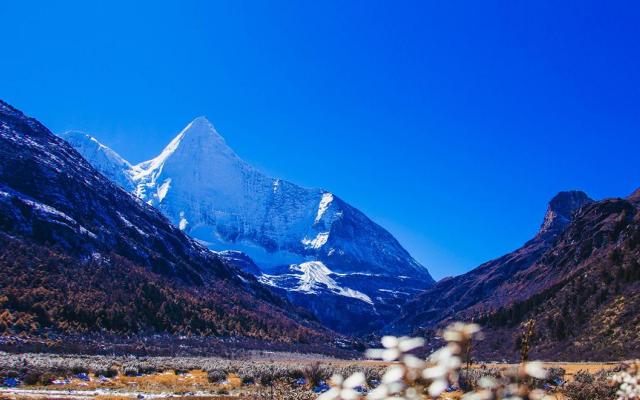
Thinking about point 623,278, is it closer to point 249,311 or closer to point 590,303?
point 590,303

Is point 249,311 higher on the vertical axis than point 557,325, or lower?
higher

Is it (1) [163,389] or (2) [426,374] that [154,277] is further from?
(2) [426,374]

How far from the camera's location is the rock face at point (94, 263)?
88188 millimetres

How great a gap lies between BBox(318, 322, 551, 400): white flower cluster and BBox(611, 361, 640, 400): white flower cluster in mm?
694

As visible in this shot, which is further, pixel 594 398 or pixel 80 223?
pixel 80 223

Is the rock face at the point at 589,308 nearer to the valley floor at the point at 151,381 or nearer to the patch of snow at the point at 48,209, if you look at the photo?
the valley floor at the point at 151,381

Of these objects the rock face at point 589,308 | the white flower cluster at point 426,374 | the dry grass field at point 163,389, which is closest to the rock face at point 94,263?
the dry grass field at point 163,389

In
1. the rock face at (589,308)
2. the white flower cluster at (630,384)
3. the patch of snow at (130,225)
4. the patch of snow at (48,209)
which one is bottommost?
the white flower cluster at (630,384)

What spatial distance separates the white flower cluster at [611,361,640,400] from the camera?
11.5ft

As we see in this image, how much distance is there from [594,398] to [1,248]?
9451cm

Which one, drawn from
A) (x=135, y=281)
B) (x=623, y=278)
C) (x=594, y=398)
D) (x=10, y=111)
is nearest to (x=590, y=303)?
(x=623, y=278)

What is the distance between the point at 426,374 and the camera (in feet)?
9.88

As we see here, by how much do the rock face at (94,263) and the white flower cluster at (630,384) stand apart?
81.8m

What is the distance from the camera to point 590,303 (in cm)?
9138
